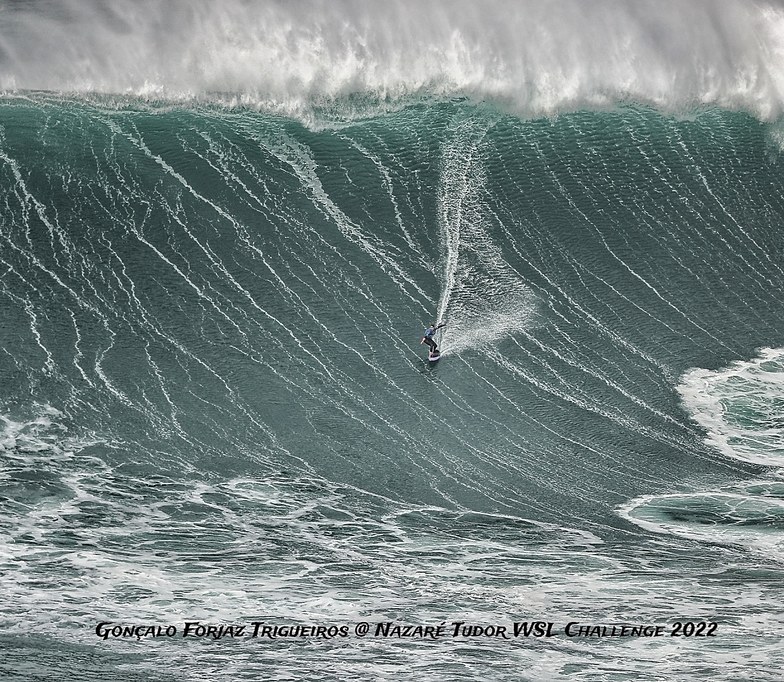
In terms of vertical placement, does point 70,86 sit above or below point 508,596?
above

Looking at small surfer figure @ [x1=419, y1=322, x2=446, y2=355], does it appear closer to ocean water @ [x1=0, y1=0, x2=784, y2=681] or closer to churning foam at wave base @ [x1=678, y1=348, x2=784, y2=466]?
ocean water @ [x1=0, y1=0, x2=784, y2=681]

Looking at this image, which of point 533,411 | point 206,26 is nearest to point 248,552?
point 533,411

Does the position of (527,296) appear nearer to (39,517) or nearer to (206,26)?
(39,517)

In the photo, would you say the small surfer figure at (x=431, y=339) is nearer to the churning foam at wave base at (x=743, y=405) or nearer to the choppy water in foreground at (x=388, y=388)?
the choppy water in foreground at (x=388, y=388)

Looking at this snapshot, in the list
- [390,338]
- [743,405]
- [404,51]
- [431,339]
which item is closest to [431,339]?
[431,339]

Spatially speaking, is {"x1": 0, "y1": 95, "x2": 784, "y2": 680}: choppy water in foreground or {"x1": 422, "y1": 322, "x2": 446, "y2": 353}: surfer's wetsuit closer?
{"x1": 0, "y1": 95, "x2": 784, "y2": 680}: choppy water in foreground

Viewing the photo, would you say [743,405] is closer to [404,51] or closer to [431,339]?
[431,339]

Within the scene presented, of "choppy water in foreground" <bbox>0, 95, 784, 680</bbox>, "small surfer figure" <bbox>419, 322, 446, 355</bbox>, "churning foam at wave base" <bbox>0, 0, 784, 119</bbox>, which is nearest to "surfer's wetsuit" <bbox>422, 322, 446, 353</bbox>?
"small surfer figure" <bbox>419, 322, 446, 355</bbox>
